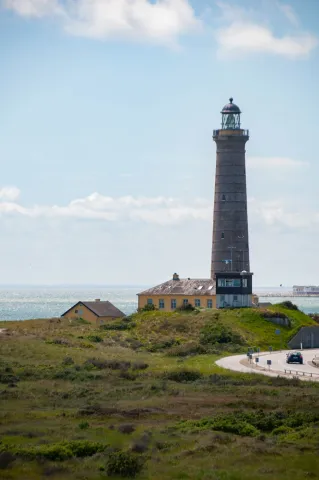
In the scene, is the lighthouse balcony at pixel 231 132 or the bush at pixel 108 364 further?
the lighthouse balcony at pixel 231 132

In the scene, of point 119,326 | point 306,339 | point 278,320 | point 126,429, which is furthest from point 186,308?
point 126,429

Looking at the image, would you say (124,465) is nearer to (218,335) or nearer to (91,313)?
(218,335)

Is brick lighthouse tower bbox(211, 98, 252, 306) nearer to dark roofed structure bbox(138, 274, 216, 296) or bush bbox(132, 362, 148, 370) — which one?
dark roofed structure bbox(138, 274, 216, 296)

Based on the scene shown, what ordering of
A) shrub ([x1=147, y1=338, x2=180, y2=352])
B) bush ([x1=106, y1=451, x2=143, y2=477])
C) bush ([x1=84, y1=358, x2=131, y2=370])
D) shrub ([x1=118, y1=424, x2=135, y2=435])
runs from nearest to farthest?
1. bush ([x1=106, y1=451, x2=143, y2=477])
2. shrub ([x1=118, y1=424, x2=135, y2=435])
3. bush ([x1=84, y1=358, x2=131, y2=370])
4. shrub ([x1=147, y1=338, x2=180, y2=352])

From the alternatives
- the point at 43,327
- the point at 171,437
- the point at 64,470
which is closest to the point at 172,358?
the point at 43,327

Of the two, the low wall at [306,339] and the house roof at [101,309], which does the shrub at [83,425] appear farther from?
the house roof at [101,309]

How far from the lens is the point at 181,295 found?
9019cm

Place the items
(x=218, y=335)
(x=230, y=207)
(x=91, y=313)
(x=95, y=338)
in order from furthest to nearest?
(x=230, y=207) → (x=91, y=313) → (x=218, y=335) → (x=95, y=338)

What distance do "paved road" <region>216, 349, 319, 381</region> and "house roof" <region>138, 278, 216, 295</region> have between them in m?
21.9

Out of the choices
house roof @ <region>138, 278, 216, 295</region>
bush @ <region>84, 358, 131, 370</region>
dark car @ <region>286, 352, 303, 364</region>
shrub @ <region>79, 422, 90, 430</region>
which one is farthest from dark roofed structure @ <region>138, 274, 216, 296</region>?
shrub @ <region>79, 422, 90, 430</region>

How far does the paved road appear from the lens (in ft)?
179

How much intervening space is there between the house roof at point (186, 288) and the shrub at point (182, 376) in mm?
35557

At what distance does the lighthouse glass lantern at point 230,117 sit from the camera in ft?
327

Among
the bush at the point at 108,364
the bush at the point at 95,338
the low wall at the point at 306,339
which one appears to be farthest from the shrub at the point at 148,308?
the bush at the point at 108,364
